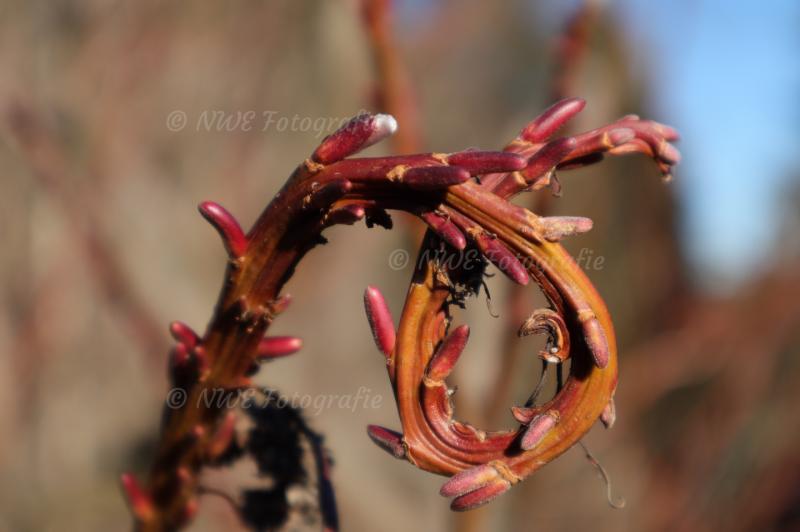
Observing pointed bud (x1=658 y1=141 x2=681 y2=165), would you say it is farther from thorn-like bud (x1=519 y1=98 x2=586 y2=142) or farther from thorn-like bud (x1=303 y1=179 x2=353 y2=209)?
thorn-like bud (x1=303 y1=179 x2=353 y2=209)

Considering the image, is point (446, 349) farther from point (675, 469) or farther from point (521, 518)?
point (675, 469)

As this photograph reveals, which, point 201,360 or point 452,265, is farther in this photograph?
point 201,360

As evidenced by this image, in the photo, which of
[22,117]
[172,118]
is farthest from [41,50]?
[172,118]

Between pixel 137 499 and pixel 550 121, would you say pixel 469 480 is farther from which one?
pixel 137 499

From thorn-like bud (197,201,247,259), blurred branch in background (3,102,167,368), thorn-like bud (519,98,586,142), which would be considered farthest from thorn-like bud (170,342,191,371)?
blurred branch in background (3,102,167,368)

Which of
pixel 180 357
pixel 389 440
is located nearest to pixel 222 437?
pixel 180 357

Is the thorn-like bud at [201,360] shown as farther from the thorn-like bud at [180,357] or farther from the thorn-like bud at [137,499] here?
the thorn-like bud at [137,499]

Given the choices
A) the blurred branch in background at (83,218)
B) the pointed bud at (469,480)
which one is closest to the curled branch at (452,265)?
the pointed bud at (469,480)
